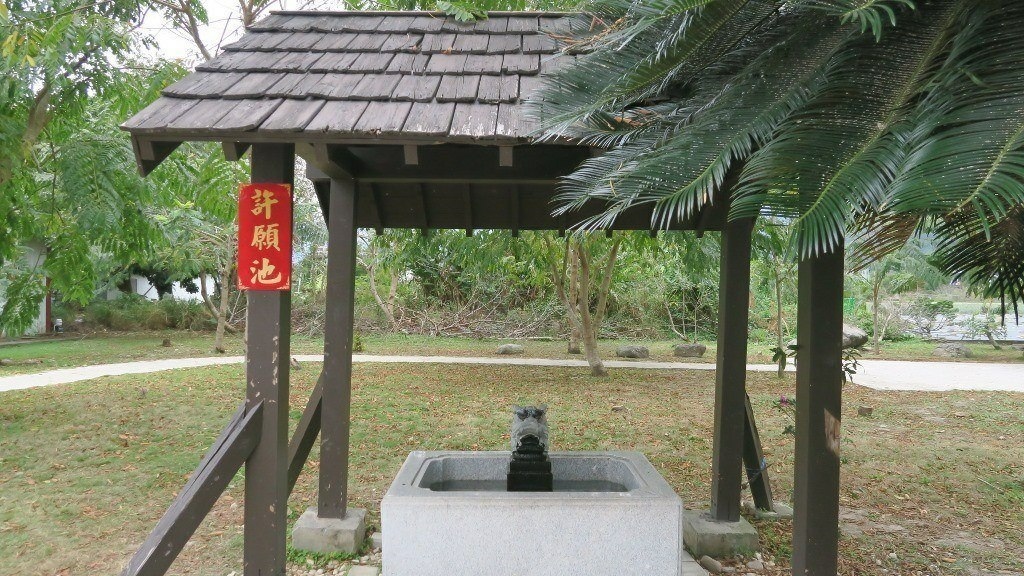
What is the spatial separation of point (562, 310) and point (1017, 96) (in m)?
17.3

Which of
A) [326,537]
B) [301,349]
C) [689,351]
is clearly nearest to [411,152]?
[326,537]

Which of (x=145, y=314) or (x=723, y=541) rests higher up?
(x=145, y=314)

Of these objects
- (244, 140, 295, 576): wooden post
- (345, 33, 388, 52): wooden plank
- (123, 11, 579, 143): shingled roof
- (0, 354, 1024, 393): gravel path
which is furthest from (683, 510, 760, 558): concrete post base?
(0, 354, 1024, 393): gravel path

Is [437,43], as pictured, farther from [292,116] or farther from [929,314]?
[929,314]

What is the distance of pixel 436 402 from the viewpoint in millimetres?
9641

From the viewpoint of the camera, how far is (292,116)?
2906 mm

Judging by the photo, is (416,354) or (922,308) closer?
(416,354)

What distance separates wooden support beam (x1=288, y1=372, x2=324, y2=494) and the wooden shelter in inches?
0.6

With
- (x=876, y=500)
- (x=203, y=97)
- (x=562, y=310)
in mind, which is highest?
(x=203, y=97)

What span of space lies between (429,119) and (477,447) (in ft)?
16.5

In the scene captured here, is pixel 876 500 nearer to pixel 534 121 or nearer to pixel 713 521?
pixel 713 521

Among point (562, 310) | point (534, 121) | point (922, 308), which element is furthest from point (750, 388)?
point (922, 308)

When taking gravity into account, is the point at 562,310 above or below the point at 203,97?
below

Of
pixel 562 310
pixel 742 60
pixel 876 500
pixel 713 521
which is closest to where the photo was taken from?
pixel 742 60
